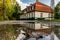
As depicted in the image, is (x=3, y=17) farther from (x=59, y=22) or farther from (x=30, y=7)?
(x=59, y=22)

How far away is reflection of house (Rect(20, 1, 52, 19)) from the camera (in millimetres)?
6953

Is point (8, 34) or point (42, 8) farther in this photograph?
point (42, 8)

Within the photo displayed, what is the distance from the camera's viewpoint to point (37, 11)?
7.02 meters

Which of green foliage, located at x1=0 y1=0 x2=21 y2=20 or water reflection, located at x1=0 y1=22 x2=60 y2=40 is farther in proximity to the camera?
→ green foliage, located at x1=0 y1=0 x2=21 y2=20

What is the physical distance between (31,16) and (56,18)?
3.77 feet

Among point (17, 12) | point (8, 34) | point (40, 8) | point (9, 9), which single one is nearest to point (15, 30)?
point (8, 34)

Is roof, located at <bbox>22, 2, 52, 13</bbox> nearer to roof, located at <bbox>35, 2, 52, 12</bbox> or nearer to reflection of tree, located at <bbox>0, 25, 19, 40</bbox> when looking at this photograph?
roof, located at <bbox>35, 2, 52, 12</bbox>

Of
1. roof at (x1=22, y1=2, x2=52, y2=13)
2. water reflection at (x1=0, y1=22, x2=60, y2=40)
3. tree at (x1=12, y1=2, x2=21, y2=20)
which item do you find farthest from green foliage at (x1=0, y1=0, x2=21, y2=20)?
water reflection at (x1=0, y1=22, x2=60, y2=40)

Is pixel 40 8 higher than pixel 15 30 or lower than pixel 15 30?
higher

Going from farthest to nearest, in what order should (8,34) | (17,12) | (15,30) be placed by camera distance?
(17,12), (15,30), (8,34)

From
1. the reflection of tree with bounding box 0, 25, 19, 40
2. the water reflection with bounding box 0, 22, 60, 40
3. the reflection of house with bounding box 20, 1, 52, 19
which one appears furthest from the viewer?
the reflection of house with bounding box 20, 1, 52, 19

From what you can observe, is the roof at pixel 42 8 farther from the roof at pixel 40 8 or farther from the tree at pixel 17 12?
the tree at pixel 17 12

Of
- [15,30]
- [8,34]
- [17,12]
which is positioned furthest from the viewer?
[17,12]

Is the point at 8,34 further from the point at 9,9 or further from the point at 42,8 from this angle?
the point at 42,8
